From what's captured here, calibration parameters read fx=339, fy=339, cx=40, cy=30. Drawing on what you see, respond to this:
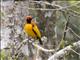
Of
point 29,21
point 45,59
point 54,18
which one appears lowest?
point 45,59

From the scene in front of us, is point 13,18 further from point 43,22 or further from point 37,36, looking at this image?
point 43,22

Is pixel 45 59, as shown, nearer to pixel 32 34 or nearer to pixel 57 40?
pixel 57 40

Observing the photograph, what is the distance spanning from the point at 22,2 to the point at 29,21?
2499 mm

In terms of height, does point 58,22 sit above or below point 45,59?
above

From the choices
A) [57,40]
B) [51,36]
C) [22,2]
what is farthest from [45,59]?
[22,2]

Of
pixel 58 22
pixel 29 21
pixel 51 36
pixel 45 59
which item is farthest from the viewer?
pixel 51 36

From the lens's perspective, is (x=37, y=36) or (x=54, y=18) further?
(x=54, y=18)

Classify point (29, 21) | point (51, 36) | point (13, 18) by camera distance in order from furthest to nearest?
point (51, 36), point (13, 18), point (29, 21)

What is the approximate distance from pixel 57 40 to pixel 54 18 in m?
0.97

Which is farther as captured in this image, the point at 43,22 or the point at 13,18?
the point at 43,22

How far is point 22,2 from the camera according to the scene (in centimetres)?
838

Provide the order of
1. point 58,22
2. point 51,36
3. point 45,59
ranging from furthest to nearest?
point 51,36
point 58,22
point 45,59

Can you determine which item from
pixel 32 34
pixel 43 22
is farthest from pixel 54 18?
pixel 32 34

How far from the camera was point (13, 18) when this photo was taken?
667 cm
